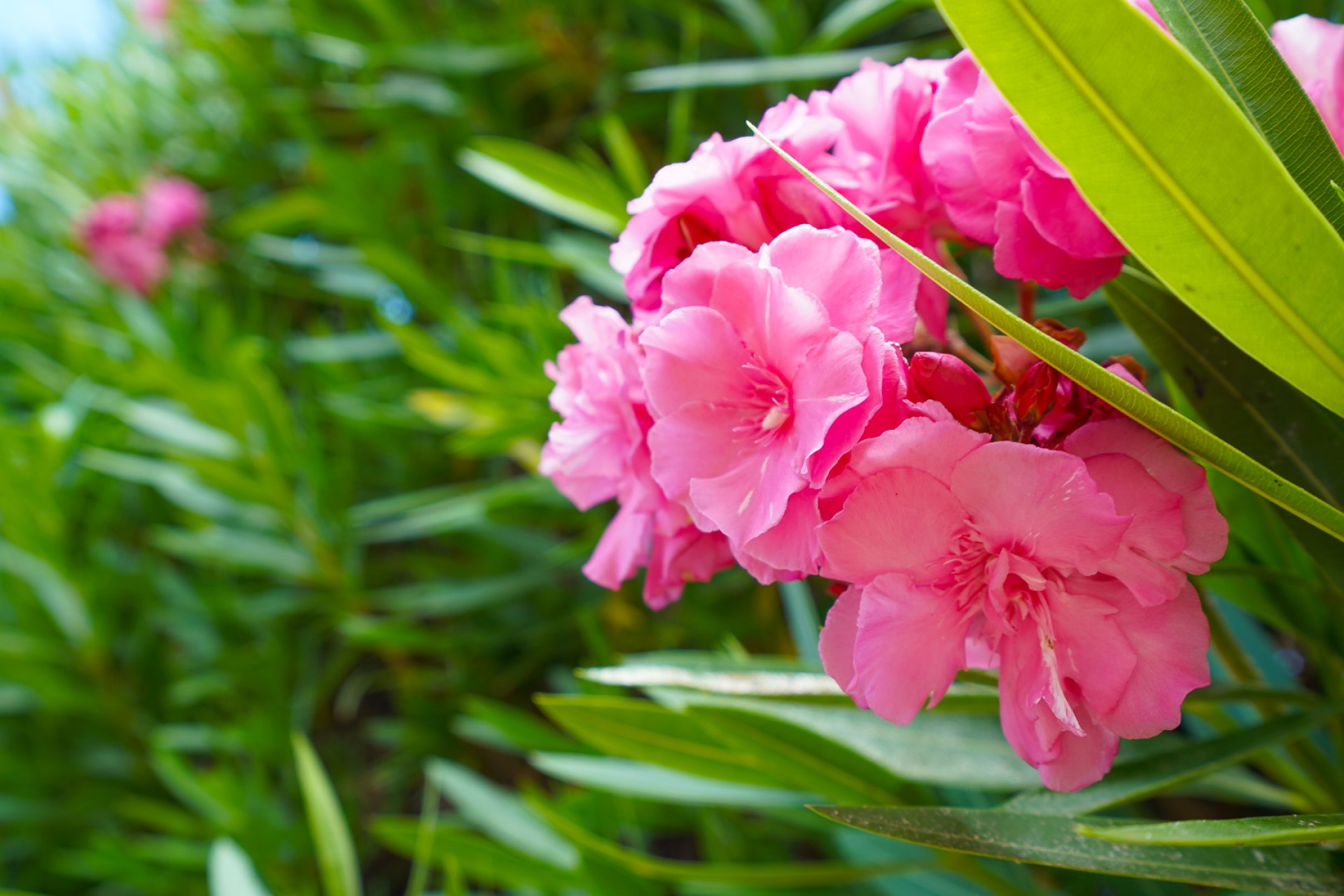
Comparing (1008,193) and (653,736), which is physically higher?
(1008,193)

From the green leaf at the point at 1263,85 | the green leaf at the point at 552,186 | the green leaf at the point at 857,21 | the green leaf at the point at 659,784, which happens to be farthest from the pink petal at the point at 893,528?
the green leaf at the point at 857,21

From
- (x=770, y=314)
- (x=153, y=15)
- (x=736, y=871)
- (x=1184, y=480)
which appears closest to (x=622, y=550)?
(x=770, y=314)

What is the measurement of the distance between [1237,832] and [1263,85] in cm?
30

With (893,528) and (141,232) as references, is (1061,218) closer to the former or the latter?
(893,528)

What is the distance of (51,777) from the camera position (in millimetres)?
1599

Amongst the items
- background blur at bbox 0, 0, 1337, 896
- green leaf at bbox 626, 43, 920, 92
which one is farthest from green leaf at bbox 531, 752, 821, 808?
green leaf at bbox 626, 43, 920, 92

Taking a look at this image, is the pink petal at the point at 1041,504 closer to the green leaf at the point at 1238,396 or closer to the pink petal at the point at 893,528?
the pink petal at the point at 893,528

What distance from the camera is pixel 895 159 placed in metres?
0.44

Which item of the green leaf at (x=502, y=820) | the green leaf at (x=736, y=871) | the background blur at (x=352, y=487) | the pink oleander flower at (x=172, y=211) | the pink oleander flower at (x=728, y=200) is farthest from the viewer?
the pink oleander flower at (x=172, y=211)

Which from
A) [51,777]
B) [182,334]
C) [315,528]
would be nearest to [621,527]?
[315,528]

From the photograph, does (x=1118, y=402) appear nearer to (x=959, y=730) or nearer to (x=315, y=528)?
(x=959, y=730)

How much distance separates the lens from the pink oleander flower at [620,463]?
0.45 metres

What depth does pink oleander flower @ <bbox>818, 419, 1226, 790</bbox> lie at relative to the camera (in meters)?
0.35

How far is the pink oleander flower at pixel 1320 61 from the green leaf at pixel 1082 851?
35 cm
